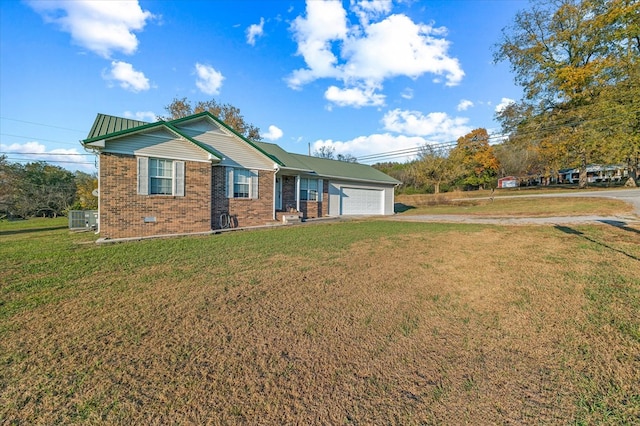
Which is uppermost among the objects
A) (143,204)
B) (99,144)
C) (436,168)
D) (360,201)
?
(436,168)

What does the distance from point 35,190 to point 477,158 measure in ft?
190

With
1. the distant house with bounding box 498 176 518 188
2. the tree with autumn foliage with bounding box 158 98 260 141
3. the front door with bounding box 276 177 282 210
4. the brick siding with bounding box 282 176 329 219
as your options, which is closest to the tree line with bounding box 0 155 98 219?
the tree with autumn foliage with bounding box 158 98 260 141

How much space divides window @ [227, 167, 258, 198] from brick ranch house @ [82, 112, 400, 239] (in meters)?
0.05

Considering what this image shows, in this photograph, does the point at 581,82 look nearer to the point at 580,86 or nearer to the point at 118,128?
the point at 580,86

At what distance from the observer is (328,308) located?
3852mm

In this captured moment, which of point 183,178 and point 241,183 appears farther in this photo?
point 241,183

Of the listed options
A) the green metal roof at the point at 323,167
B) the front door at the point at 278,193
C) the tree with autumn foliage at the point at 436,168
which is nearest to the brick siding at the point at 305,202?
the front door at the point at 278,193

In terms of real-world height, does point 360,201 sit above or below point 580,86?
below

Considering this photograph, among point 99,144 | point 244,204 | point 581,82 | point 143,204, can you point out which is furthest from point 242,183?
point 581,82

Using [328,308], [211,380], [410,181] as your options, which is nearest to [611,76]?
[410,181]

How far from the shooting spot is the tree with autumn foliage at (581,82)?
2289cm

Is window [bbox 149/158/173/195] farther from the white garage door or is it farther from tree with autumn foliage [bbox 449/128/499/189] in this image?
tree with autumn foliage [bbox 449/128/499/189]

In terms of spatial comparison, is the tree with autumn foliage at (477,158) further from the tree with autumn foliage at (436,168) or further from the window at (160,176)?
the window at (160,176)

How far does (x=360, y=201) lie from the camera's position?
21.0 m
